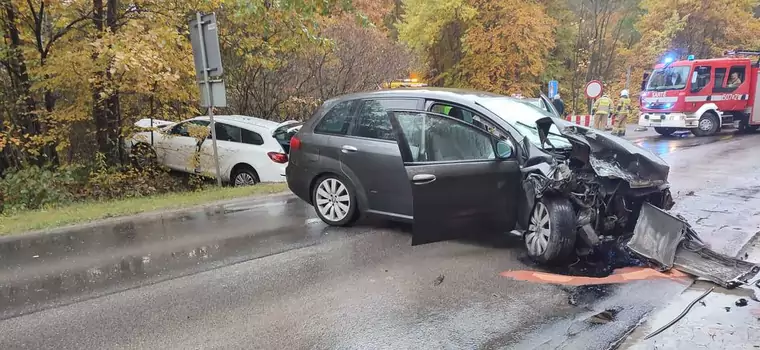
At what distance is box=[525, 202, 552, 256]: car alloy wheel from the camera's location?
4.71 metres

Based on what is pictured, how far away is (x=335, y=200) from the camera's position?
20.3ft

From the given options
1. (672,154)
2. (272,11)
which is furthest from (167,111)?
(672,154)

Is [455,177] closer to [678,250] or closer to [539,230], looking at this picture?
[539,230]

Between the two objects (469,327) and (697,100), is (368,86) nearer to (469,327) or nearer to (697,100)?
(697,100)

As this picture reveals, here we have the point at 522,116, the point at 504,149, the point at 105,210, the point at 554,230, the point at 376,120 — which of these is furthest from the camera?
the point at 105,210

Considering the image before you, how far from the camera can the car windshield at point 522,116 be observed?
17.0 ft

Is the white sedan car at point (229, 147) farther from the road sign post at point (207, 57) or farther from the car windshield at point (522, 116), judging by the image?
the car windshield at point (522, 116)

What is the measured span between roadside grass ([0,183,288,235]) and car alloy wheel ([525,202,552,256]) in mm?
5296

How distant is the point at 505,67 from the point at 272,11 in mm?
15560

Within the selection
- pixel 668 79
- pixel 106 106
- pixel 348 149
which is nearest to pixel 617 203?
pixel 348 149

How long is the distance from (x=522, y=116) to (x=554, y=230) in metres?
1.50

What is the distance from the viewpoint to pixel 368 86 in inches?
616

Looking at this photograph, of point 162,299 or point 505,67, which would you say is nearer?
point 162,299

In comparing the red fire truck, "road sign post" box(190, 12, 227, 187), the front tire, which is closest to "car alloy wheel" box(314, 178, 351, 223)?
"road sign post" box(190, 12, 227, 187)
